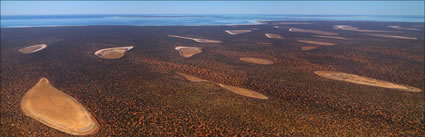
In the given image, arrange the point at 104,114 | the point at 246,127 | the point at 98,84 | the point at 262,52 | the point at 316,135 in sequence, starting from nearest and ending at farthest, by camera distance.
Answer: the point at 316,135 < the point at 246,127 < the point at 104,114 < the point at 98,84 < the point at 262,52

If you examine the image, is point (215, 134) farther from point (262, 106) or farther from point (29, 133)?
point (29, 133)

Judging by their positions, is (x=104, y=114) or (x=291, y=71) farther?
(x=291, y=71)

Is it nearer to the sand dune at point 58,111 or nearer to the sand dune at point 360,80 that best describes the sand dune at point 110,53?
the sand dune at point 58,111

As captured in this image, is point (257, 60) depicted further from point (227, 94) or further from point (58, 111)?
point (58, 111)

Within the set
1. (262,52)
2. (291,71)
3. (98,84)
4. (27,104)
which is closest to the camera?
(27,104)

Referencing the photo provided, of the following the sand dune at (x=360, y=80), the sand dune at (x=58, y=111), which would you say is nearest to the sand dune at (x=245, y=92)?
the sand dune at (x=360, y=80)

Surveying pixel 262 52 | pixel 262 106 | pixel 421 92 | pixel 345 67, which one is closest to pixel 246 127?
pixel 262 106

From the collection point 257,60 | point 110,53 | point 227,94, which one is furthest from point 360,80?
point 110,53
